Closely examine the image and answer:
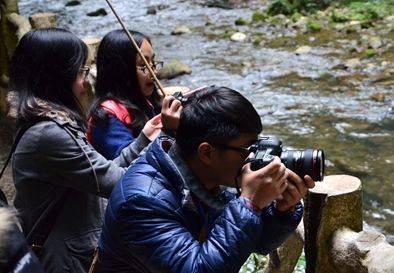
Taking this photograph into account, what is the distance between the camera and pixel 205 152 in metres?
1.73

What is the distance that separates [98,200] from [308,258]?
3.24 ft

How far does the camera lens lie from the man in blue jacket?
25 millimetres

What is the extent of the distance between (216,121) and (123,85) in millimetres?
1126

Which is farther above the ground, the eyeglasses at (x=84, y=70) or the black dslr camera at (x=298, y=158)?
the eyeglasses at (x=84, y=70)

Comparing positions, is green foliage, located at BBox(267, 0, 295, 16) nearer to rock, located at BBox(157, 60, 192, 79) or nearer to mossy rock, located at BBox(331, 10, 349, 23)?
mossy rock, located at BBox(331, 10, 349, 23)

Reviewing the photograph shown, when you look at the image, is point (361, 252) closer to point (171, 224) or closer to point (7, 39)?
point (171, 224)

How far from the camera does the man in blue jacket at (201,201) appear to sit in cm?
163

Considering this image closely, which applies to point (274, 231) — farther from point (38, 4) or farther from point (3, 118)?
point (38, 4)

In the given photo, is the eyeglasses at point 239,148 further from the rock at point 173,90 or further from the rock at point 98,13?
the rock at point 98,13

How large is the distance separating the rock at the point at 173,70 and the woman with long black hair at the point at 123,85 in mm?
6022

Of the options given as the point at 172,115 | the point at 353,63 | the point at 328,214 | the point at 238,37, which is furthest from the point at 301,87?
the point at 172,115

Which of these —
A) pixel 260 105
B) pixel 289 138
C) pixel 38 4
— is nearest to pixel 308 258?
pixel 289 138

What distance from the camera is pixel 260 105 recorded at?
7465mm

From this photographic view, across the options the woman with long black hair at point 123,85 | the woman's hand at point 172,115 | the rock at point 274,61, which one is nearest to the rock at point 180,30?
the rock at point 274,61
